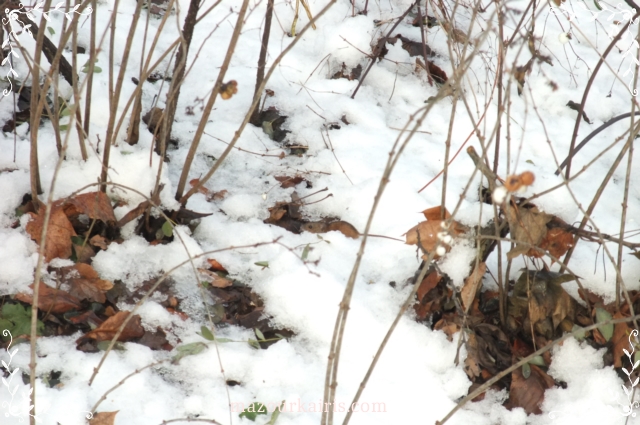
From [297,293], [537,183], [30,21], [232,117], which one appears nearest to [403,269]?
[297,293]

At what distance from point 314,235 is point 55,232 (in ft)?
2.59

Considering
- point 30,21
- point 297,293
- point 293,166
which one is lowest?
point 297,293

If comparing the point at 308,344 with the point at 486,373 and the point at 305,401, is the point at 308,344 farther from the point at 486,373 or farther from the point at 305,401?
the point at 486,373

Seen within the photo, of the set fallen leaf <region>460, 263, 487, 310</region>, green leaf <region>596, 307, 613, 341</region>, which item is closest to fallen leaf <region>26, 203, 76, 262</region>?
fallen leaf <region>460, 263, 487, 310</region>

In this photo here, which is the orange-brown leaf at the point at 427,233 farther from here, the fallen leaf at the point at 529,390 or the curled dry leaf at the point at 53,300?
the curled dry leaf at the point at 53,300

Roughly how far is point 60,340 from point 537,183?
1.45 meters

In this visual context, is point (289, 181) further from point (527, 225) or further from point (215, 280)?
point (527, 225)

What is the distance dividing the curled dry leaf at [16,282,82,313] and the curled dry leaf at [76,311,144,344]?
0.11m

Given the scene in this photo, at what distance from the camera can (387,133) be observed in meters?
2.23

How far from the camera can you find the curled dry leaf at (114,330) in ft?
4.80

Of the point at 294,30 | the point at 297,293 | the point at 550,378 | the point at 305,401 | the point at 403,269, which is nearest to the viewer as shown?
the point at 305,401

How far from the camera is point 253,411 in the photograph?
4.51ft

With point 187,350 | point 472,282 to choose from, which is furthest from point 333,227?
point 187,350

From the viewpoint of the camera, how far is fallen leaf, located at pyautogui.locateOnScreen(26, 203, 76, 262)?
1.59 m
